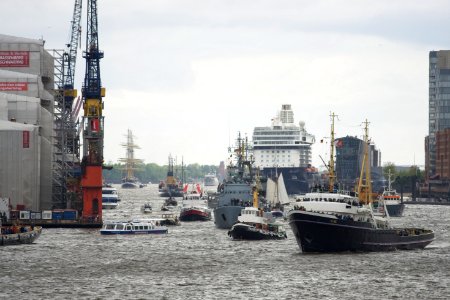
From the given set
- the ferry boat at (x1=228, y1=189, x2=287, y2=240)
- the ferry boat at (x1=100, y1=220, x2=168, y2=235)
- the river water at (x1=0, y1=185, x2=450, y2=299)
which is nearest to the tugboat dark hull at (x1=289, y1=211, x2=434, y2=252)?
the river water at (x1=0, y1=185, x2=450, y2=299)

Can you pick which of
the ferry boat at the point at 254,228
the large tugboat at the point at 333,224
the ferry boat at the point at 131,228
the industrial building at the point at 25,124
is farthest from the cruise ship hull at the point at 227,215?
the large tugboat at the point at 333,224

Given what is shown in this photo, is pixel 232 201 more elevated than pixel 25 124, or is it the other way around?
pixel 25 124

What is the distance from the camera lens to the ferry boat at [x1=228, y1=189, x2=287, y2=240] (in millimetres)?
143375

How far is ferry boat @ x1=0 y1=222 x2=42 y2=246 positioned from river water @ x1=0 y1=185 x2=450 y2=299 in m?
0.93

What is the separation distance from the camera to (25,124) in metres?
176

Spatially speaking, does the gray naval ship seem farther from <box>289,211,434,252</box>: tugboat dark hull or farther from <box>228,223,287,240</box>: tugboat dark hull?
<box>289,211,434,252</box>: tugboat dark hull

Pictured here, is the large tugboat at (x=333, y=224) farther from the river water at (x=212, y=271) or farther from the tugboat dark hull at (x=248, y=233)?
the tugboat dark hull at (x=248, y=233)

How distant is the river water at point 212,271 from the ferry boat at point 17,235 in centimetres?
93

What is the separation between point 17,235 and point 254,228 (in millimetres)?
29984

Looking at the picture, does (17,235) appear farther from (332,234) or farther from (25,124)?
(25,124)

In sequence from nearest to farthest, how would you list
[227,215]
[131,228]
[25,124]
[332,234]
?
[332,234], [131,228], [227,215], [25,124]

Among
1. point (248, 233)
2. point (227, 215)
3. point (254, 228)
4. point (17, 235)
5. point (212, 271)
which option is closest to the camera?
point (212, 271)

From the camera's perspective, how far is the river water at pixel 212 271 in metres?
87.1

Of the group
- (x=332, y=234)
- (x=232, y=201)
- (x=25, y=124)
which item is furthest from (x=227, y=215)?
(x=332, y=234)
